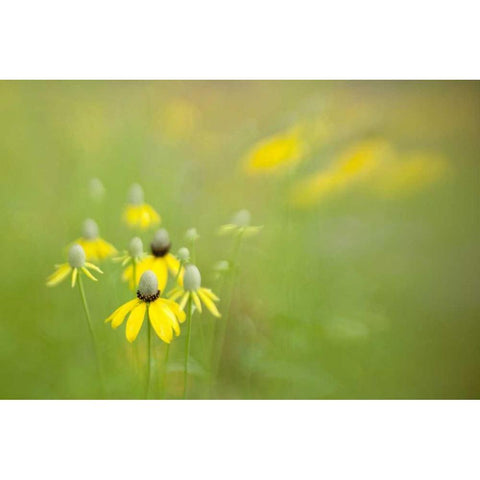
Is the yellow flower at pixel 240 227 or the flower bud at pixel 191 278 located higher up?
the yellow flower at pixel 240 227

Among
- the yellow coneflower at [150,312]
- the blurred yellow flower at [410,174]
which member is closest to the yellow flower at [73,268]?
the yellow coneflower at [150,312]

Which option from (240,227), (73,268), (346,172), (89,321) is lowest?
(89,321)

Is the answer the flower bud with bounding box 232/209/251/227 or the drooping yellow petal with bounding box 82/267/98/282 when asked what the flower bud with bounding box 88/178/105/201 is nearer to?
the drooping yellow petal with bounding box 82/267/98/282

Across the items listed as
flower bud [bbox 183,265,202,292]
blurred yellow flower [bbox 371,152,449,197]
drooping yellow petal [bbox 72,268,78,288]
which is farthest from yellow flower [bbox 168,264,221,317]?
blurred yellow flower [bbox 371,152,449,197]
